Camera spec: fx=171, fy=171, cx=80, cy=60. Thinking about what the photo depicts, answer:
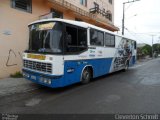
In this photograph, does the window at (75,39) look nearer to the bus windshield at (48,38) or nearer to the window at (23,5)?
the bus windshield at (48,38)

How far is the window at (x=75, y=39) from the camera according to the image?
7.09 m

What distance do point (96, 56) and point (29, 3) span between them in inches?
246

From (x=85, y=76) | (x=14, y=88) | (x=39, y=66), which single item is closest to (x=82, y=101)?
(x=39, y=66)

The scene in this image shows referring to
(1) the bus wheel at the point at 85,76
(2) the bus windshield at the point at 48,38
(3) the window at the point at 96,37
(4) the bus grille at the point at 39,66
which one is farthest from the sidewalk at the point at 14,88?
(3) the window at the point at 96,37

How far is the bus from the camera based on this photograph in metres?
6.64

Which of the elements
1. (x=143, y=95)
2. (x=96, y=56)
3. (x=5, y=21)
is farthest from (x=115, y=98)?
(x=5, y=21)

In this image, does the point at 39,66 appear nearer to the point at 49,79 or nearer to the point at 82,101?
the point at 49,79

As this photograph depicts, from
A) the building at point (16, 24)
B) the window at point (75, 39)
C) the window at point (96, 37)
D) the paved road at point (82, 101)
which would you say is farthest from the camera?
the building at point (16, 24)

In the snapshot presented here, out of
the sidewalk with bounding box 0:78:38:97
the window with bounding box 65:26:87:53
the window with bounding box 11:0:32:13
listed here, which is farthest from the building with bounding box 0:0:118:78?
the window with bounding box 65:26:87:53

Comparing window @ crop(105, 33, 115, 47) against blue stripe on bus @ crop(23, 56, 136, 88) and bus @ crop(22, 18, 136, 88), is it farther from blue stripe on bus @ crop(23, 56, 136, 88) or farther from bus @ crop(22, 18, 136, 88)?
blue stripe on bus @ crop(23, 56, 136, 88)

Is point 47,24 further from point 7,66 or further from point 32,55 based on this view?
point 7,66

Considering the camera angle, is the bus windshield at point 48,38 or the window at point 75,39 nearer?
the bus windshield at point 48,38

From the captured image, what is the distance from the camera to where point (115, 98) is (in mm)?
6445

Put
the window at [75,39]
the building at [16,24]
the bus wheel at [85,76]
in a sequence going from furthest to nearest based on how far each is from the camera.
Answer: the building at [16,24] < the bus wheel at [85,76] < the window at [75,39]
